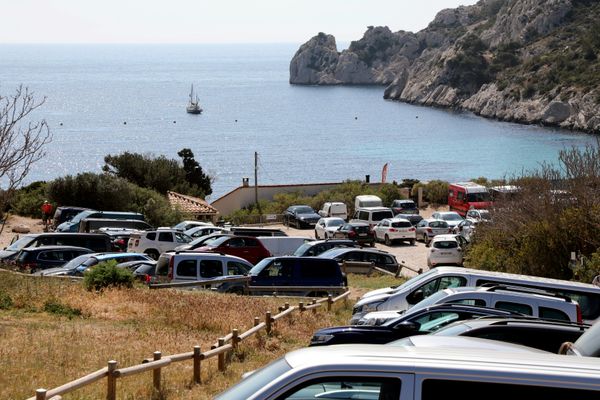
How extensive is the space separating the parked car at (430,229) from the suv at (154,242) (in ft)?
44.6

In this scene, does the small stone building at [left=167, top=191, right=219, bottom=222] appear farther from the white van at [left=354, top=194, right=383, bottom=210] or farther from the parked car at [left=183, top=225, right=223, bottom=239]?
the parked car at [left=183, top=225, right=223, bottom=239]

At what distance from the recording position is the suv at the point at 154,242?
110ft

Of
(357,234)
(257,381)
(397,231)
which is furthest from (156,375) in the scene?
(397,231)

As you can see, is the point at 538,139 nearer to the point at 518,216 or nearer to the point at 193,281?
the point at 518,216

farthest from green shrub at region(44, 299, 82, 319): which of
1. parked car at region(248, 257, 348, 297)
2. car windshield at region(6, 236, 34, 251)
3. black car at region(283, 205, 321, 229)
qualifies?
black car at region(283, 205, 321, 229)

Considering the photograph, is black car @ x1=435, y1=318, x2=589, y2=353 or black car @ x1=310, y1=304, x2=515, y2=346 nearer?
black car @ x1=435, y1=318, x2=589, y2=353

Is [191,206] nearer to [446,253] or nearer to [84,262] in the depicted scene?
[446,253]

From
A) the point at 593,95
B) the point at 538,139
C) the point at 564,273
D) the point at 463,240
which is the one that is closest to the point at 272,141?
the point at 538,139

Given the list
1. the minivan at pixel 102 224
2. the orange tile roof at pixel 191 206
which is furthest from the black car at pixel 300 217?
the minivan at pixel 102 224

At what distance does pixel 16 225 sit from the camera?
44500 mm

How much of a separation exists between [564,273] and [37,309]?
1490 centimetres

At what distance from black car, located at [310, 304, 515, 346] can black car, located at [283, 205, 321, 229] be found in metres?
35.6

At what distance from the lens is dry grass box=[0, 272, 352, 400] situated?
1298cm

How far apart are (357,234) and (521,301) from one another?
2759 centimetres
